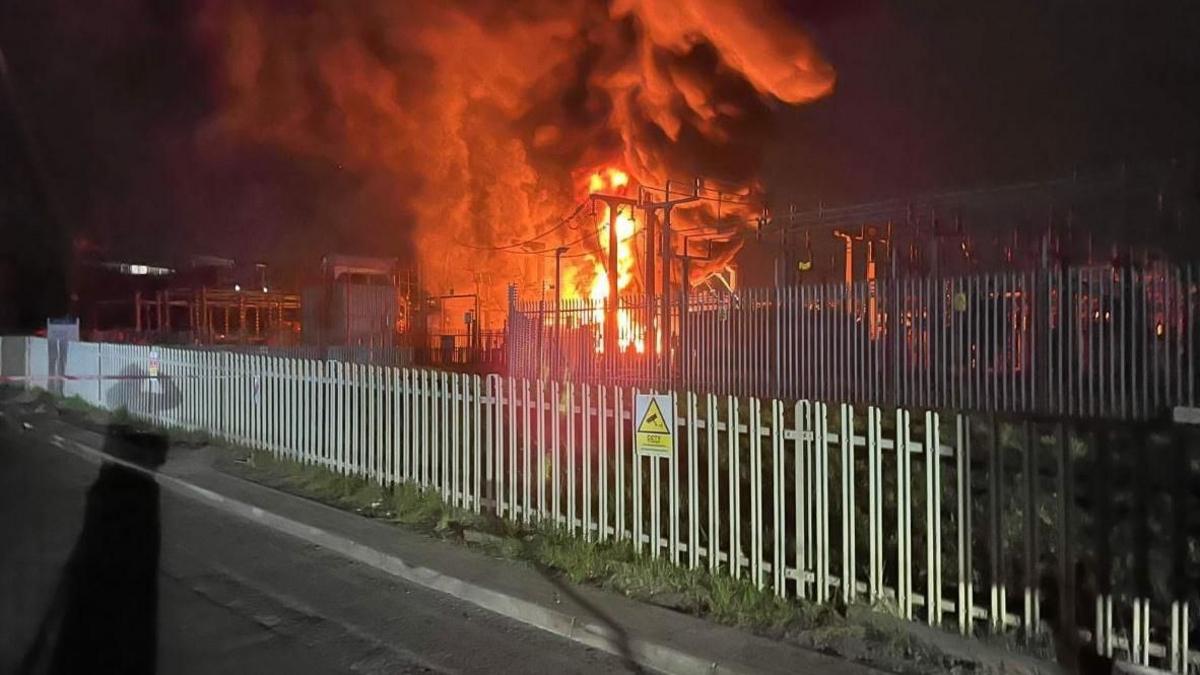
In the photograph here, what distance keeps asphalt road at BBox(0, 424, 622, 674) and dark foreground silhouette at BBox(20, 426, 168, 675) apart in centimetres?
2

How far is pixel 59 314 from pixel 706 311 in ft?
143

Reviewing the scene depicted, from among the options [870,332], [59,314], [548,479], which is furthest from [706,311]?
[59,314]

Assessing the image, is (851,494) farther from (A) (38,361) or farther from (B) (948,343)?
(A) (38,361)

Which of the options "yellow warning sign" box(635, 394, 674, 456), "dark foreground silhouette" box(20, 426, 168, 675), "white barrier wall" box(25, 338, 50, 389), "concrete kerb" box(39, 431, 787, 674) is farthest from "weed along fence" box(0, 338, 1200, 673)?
"white barrier wall" box(25, 338, 50, 389)

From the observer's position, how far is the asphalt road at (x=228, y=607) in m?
4.95

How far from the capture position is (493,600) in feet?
19.2

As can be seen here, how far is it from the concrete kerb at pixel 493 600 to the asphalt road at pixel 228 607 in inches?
3.6

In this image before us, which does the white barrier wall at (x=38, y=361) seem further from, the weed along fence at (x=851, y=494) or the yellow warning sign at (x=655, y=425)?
the yellow warning sign at (x=655, y=425)

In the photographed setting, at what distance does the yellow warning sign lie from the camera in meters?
6.38

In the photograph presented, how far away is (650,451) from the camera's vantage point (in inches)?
255

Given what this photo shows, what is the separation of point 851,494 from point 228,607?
4.04m

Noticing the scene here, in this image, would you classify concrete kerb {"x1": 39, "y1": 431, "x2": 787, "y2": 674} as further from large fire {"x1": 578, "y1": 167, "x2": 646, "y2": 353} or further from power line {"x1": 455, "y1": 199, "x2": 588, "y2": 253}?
power line {"x1": 455, "y1": 199, "x2": 588, "y2": 253}

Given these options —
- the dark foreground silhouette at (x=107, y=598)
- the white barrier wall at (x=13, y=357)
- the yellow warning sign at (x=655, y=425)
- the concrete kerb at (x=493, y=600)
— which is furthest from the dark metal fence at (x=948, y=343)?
the white barrier wall at (x=13, y=357)

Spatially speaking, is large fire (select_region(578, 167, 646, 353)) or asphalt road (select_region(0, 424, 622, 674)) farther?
large fire (select_region(578, 167, 646, 353))
